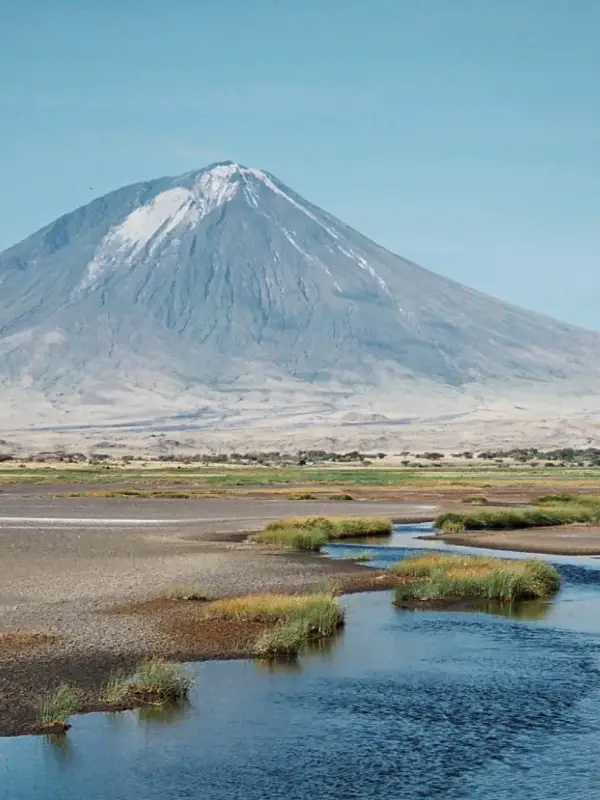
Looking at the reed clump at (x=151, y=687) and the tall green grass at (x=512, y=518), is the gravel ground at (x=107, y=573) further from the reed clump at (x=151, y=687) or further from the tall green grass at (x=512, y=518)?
the tall green grass at (x=512, y=518)

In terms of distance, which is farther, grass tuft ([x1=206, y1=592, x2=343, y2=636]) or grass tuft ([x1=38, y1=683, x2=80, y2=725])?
grass tuft ([x1=206, y1=592, x2=343, y2=636])

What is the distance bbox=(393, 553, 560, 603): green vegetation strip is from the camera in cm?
2730

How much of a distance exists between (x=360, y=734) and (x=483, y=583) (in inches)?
481

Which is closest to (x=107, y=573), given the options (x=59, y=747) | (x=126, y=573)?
(x=126, y=573)

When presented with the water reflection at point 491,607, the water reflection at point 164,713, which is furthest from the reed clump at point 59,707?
the water reflection at point 491,607

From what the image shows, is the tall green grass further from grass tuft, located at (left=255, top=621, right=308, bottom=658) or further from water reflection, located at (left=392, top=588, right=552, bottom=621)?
grass tuft, located at (left=255, top=621, right=308, bottom=658)

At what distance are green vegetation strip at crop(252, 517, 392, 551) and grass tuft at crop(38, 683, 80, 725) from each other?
22.5 m

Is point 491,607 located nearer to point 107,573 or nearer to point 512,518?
point 107,573

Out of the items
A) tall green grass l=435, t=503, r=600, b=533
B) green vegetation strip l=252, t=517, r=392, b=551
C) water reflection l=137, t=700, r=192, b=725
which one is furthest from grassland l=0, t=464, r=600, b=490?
water reflection l=137, t=700, r=192, b=725

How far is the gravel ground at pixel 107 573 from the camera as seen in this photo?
19.0 metres

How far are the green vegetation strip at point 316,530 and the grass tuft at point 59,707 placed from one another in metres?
22.5

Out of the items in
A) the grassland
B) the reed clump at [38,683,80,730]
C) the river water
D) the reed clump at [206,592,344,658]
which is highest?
the grassland

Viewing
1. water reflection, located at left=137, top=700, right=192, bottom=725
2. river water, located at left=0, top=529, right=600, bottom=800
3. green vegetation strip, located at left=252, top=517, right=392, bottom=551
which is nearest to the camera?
river water, located at left=0, top=529, right=600, bottom=800

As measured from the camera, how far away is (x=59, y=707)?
53.0ft
